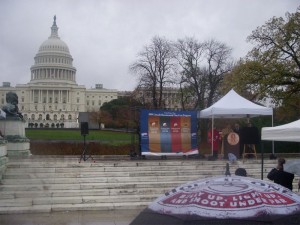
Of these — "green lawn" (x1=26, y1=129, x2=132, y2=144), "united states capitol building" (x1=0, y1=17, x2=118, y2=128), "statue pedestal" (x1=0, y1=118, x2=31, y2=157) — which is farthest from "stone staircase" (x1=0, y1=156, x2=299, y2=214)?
"united states capitol building" (x1=0, y1=17, x2=118, y2=128)

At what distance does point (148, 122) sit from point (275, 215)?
15.9 metres

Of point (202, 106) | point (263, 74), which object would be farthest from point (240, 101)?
point (202, 106)

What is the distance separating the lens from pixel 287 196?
2152 millimetres

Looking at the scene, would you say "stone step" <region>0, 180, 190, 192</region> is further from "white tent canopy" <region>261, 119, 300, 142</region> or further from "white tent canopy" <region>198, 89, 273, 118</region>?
"white tent canopy" <region>198, 89, 273, 118</region>

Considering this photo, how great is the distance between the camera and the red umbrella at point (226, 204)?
1967mm

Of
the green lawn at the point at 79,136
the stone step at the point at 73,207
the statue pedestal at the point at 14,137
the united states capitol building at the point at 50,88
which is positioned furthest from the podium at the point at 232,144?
the united states capitol building at the point at 50,88

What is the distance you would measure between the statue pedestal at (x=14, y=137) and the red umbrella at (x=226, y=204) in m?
16.1

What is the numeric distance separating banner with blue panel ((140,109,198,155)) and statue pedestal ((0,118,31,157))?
15.8ft

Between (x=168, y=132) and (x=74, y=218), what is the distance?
857cm

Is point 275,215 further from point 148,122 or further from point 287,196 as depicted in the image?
point 148,122

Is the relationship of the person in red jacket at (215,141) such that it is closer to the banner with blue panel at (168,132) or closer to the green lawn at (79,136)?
the banner with blue panel at (168,132)

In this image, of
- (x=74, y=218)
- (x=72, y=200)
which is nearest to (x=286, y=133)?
(x=74, y=218)

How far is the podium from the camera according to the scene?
17.4 meters

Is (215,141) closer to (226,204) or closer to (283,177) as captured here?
(283,177)
